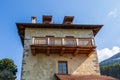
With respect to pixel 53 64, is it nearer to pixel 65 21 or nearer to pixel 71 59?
pixel 71 59

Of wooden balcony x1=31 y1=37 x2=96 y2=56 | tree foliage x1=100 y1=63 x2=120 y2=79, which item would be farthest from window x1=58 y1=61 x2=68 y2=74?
tree foliage x1=100 y1=63 x2=120 y2=79

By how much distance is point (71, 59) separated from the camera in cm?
1967

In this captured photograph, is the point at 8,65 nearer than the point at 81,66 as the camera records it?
No

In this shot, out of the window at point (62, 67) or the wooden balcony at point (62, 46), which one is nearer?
the wooden balcony at point (62, 46)

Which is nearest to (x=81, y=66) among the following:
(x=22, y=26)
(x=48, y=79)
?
(x=48, y=79)

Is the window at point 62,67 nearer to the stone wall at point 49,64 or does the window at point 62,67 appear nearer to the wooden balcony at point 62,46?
the stone wall at point 49,64

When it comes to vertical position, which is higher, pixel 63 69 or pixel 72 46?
pixel 72 46

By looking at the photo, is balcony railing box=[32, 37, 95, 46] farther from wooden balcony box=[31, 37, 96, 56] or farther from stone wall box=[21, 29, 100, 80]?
stone wall box=[21, 29, 100, 80]

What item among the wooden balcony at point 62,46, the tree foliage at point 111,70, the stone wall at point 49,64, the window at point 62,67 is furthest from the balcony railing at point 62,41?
the tree foliage at point 111,70

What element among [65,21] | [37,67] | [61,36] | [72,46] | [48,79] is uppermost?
[65,21]

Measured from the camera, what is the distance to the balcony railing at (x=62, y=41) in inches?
754

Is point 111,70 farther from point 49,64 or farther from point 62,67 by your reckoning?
point 49,64

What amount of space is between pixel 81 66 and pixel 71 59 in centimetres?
130

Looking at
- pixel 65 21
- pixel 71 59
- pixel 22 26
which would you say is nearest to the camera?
pixel 71 59
